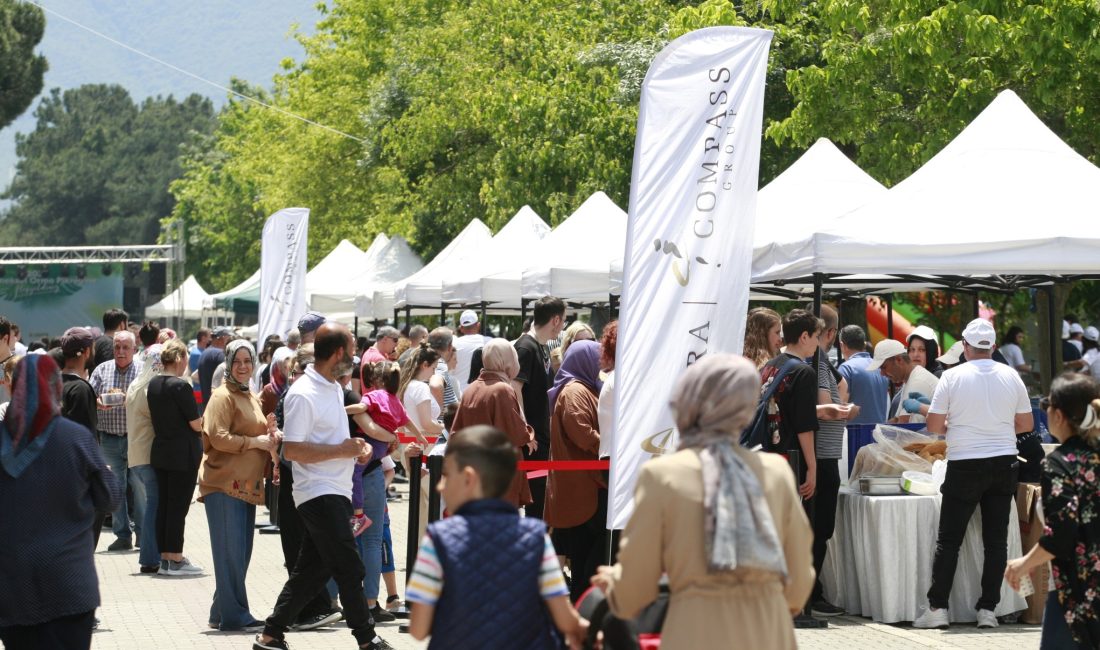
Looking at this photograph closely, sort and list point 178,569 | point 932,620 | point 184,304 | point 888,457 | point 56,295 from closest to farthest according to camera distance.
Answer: point 932,620 → point 888,457 → point 178,569 → point 56,295 → point 184,304

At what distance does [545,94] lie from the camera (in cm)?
2828

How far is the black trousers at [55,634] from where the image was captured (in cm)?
580

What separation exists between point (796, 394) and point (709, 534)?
501 centimetres

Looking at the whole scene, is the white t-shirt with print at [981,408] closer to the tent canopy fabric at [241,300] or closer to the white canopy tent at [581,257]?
the white canopy tent at [581,257]

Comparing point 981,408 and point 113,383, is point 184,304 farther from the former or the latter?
point 981,408

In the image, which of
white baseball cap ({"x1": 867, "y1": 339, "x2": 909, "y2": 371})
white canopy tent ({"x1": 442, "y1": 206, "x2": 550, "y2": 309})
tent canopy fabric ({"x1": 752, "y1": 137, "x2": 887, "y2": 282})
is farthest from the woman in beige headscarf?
white canopy tent ({"x1": 442, "y1": 206, "x2": 550, "y2": 309})

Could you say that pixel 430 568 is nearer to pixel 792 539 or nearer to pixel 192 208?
pixel 792 539

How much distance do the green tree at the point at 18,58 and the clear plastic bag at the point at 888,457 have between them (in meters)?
47.4

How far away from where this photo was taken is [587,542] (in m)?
9.12

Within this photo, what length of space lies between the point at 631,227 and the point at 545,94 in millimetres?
21076

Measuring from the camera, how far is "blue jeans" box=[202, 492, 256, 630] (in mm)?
9492

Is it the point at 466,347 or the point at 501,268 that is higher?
the point at 501,268

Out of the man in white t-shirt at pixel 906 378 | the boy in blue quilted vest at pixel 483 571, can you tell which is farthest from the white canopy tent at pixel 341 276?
the boy in blue quilted vest at pixel 483 571

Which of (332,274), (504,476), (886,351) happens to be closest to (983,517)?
(886,351)
